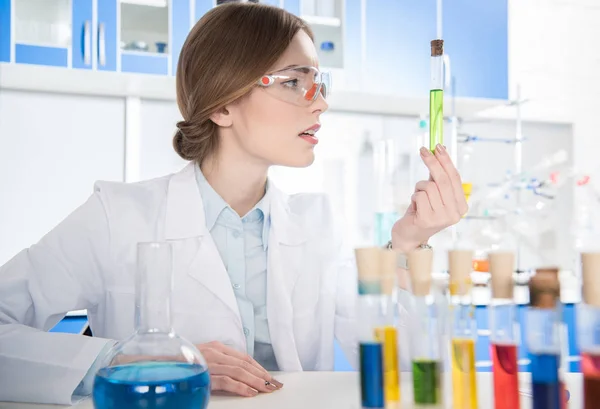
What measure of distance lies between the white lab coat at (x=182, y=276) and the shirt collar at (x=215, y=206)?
25 millimetres

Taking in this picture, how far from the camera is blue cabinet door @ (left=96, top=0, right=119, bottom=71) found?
3150 mm

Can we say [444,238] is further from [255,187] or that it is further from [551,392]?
[551,392]

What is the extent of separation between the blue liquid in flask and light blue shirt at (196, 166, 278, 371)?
2.40 ft

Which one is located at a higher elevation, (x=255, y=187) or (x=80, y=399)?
(x=255, y=187)

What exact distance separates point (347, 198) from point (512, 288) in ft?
10.3

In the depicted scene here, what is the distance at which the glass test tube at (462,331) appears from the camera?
→ 80cm

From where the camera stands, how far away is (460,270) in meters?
0.80

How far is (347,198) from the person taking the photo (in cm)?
391

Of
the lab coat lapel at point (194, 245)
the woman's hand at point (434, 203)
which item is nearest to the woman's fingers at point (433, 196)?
the woman's hand at point (434, 203)

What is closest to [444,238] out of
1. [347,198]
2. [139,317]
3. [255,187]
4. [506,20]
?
[347,198]

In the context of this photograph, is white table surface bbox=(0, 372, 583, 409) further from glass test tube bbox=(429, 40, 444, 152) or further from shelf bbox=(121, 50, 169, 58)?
shelf bbox=(121, 50, 169, 58)

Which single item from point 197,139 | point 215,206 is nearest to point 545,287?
point 215,206

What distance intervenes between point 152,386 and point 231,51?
3.35ft

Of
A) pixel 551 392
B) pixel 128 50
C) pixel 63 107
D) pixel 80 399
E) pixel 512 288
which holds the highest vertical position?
pixel 128 50
